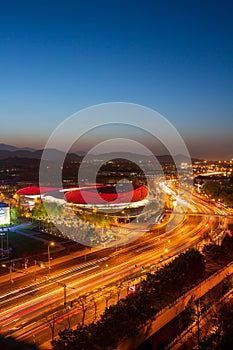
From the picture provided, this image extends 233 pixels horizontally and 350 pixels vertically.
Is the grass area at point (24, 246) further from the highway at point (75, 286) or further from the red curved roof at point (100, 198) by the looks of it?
the red curved roof at point (100, 198)

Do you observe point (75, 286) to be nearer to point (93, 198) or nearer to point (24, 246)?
point (24, 246)

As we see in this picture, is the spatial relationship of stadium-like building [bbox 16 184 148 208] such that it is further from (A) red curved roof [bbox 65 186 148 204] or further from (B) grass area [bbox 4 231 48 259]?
(B) grass area [bbox 4 231 48 259]

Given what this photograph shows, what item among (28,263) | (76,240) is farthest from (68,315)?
(76,240)

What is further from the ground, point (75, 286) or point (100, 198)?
point (100, 198)

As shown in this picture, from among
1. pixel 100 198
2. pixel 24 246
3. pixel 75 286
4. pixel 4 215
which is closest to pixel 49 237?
pixel 24 246

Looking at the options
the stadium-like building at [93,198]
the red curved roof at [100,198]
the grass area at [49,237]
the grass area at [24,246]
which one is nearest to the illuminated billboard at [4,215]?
the grass area at [24,246]

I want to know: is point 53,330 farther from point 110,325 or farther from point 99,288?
point 99,288

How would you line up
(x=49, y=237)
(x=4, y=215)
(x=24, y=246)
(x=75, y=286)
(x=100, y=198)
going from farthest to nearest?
(x=100, y=198)
(x=4, y=215)
(x=49, y=237)
(x=24, y=246)
(x=75, y=286)
